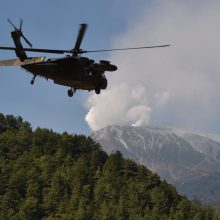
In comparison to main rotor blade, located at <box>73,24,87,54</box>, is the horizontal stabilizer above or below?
below

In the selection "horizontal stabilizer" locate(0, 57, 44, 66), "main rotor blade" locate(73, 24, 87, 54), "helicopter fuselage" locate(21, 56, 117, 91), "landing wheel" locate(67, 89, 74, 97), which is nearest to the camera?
"main rotor blade" locate(73, 24, 87, 54)

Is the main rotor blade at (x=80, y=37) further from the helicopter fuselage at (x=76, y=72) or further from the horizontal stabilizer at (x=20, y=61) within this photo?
the horizontal stabilizer at (x=20, y=61)

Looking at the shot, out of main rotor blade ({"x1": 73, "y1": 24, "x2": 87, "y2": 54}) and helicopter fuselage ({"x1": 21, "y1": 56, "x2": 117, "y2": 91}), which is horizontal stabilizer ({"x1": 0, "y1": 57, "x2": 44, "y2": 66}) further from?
main rotor blade ({"x1": 73, "y1": 24, "x2": 87, "y2": 54})

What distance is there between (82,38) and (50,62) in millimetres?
3542

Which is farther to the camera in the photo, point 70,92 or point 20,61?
point 20,61

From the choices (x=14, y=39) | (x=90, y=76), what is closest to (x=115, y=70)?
(x=90, y=76)

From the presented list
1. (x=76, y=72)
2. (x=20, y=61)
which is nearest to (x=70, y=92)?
(x=76, y=72)

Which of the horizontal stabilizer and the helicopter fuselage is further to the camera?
the horizontal stabilizer

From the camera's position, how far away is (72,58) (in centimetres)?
4144

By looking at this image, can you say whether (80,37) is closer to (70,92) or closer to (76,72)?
(76,72)

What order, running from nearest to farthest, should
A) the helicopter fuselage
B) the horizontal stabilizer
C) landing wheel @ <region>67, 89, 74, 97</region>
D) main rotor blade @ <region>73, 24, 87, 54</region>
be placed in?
1. main rotor blade @ <region>73, 24, 87, 54</region>
2. the helicopter fuselage
3. landing wheel @ <region>67, 89, 74, 97</region>
4. the horizontal stabilizer

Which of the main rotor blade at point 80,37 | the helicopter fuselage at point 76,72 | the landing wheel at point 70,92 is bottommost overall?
the landing wheel at point 70,92

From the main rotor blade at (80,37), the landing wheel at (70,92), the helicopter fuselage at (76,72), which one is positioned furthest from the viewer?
the landing wheel at (70,92)

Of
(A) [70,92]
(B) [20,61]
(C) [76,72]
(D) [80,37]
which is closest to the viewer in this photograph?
(D) [80,37]
